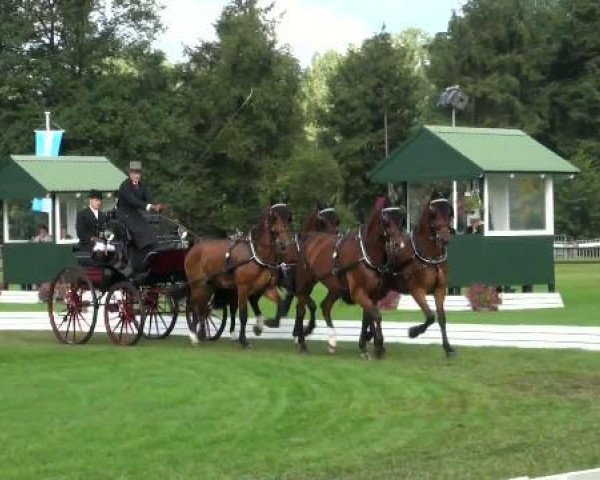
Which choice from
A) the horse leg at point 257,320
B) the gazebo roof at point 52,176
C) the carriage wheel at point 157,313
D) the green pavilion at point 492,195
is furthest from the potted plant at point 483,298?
the gazebo roof at point 52,176

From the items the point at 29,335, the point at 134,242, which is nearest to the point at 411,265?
the point at 134,242

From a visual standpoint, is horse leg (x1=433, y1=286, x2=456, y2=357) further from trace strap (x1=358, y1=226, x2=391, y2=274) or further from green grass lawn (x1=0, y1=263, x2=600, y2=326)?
green grass lawn (x1=0, y1=263, x2=600, y2=326)

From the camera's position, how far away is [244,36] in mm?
61469

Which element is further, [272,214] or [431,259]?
[272,214]

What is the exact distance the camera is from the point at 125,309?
19859 mm

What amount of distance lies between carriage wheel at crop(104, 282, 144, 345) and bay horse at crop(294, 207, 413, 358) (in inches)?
103

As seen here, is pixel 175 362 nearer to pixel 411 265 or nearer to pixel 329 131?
pixel 411 265

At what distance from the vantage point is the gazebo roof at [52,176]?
31.9 meters

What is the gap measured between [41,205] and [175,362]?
53.2 ft

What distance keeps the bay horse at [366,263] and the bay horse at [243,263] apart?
2.44 ft

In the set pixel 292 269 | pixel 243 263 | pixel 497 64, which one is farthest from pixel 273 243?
pixel 497 64

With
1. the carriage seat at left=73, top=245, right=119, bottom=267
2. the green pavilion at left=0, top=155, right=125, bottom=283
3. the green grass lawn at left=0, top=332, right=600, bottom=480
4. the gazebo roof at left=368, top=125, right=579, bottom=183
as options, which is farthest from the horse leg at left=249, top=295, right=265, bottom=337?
the green pavilion at left=0, top=155, right=125, bottom=283

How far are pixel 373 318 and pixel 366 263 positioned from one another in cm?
76

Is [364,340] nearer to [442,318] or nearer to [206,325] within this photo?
[442,318]
